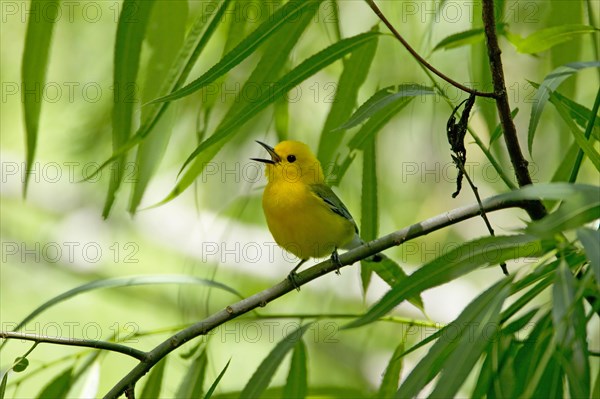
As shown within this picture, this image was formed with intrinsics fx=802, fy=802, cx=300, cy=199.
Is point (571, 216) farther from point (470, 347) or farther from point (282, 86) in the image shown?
point (282, 86)

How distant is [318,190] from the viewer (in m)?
3.26

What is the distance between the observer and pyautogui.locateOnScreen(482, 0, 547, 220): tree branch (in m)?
1.62

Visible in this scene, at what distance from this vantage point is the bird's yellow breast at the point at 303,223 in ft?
9.94

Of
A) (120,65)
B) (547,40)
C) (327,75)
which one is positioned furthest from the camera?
(327,75)

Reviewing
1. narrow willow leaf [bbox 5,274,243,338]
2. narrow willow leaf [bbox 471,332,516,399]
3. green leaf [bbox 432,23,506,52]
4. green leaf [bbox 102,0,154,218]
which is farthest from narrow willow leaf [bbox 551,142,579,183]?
green leaf [bbox 102,0,154,218]

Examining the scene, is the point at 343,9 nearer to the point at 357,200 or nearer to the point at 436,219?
the point at 357,200

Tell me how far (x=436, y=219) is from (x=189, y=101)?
2649mm

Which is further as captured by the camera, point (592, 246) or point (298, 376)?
point (298, 376)

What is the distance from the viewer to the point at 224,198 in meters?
4.59

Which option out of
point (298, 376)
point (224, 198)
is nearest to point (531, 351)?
point (298, 376)

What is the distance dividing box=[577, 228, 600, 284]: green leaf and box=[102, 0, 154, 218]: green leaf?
1268mm

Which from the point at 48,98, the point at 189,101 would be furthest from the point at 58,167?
the point at 189,101

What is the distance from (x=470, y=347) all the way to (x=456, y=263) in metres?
0.16

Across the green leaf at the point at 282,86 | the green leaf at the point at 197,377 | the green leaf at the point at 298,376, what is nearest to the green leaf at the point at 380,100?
the green leaf at the point at 282,86
